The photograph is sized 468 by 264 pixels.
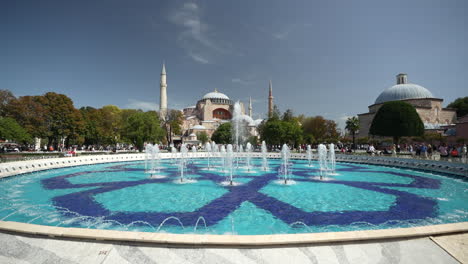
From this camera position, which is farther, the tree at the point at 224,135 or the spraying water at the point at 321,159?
the tree at the point at 224,135

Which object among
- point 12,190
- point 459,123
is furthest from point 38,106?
point 459,123

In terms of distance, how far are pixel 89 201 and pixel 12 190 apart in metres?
4.98

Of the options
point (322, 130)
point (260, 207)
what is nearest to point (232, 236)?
point (260, 207)

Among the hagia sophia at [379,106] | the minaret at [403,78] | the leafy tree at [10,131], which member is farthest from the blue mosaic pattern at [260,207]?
the minaret at [403,78]

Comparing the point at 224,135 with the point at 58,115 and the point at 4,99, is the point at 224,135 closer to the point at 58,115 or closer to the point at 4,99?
the point at 58,115

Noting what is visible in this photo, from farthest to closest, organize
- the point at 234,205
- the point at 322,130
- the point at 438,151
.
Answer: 1. the point at 322,130
2. the point at 438,151
3. the point at 234,205

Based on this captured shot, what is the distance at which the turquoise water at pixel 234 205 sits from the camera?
20.9ft

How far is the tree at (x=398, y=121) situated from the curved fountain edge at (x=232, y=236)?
3929 cm

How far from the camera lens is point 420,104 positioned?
162 feet

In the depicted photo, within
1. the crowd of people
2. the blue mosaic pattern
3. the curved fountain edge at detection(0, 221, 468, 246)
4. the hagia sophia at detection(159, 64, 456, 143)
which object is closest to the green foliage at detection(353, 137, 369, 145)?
the hagia sophia at detection(159, 64, 456, 143)

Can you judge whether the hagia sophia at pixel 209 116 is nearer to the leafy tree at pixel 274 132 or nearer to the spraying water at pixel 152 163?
the leafy tree at pixel 274 132

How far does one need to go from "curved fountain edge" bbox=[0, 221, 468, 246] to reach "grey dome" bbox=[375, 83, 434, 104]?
58.0 metres

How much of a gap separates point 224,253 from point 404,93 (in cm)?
6165

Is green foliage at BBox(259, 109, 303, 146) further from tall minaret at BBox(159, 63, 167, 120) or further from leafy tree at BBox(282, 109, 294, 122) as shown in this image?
tall minaret at BBox(159, 63, 167, 120)
